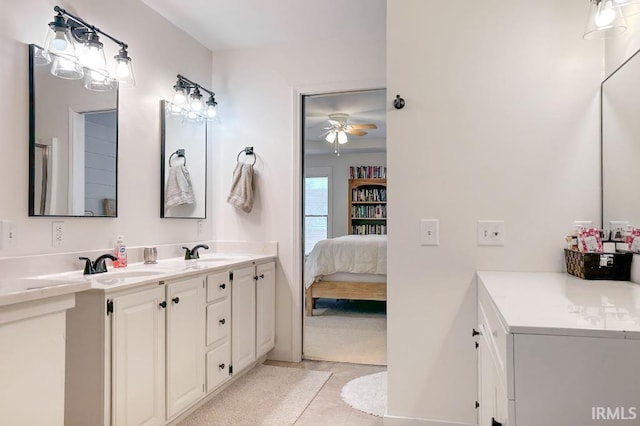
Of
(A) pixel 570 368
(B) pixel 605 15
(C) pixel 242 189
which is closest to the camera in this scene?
(A) pixel 570 368

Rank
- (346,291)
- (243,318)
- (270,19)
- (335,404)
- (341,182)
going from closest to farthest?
(335,404)
(243,318)
(270,19)
(346,291)
(341,182)

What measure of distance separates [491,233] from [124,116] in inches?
89.9

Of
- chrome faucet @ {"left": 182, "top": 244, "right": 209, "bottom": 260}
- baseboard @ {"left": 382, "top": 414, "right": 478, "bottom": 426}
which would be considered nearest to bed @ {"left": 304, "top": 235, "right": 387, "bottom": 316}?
chrome faucet @ {"left": 182, "top": 244, "right": 209, "bottom": 260}

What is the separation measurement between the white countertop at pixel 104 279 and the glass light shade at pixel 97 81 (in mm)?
1045

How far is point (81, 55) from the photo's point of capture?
7.27ft

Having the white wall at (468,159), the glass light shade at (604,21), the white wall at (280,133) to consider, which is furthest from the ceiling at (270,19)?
the glass light shade at (604,21)

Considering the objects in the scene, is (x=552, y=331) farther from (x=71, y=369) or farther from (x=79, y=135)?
(x=79, y=135)

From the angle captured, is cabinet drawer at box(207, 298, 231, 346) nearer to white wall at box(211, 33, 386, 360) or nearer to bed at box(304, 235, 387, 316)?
white wall at box(211, 33, 386, 360)

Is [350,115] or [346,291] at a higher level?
[350,115]

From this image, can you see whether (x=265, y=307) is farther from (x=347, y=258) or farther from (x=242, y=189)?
(x=347, y=258)

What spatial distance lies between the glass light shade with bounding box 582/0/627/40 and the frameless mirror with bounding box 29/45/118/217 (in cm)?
247

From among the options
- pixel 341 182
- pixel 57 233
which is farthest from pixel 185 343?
pixel 341 182

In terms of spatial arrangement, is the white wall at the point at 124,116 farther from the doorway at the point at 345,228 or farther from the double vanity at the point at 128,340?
the doorway at the point at 345,228

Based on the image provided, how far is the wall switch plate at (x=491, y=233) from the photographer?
1928mm
